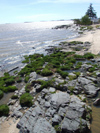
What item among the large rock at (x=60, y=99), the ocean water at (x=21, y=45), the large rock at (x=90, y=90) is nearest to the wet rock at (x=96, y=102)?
the large rock at (x=90, y=90)

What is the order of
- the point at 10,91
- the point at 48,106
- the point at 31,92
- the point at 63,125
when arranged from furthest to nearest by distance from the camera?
the point at 10,91
the point at 31,92
the point at 48,106
the point at 63,125

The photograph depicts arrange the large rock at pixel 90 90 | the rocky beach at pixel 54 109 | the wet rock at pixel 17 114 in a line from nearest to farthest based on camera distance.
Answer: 1. the rocky beach at pixel 54 109
2. the wet rock at pixel 17 114
3. the large rock at pixel 90 90

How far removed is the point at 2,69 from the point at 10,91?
33.8 feet

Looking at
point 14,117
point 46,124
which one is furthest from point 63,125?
point 14,117

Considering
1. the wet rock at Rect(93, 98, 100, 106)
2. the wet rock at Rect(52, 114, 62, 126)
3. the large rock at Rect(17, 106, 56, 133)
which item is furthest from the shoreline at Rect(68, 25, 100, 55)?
the large rock at Rect(17, 106, 56, 133)

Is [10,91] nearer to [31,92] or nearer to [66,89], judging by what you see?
[31,92]

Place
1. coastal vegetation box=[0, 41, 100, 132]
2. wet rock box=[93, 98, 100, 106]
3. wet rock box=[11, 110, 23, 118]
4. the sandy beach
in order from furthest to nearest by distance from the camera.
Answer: the sandy beach, wet rock box=[93, 98, 100, 106], wet rock box=[11, 110, 23, 118], coastal vegetation box=[0, 41, 100, 132]

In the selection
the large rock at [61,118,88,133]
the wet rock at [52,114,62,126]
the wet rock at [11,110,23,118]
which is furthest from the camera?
the wet rock at [11,110,23,118]


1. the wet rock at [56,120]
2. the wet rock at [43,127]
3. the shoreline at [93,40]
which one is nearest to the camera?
the wet rock at [43,127]

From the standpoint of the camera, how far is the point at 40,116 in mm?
9812

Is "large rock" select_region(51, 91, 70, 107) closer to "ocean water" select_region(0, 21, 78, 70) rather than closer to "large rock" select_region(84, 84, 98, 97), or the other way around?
"large rock" select_region(84, 84, 98, 97)

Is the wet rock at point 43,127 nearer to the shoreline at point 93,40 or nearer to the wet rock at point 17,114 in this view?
the wet rock at point 17,114

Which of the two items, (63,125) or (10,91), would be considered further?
(10,91)

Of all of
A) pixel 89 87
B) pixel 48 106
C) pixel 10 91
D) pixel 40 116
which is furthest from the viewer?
pixel 10 91
